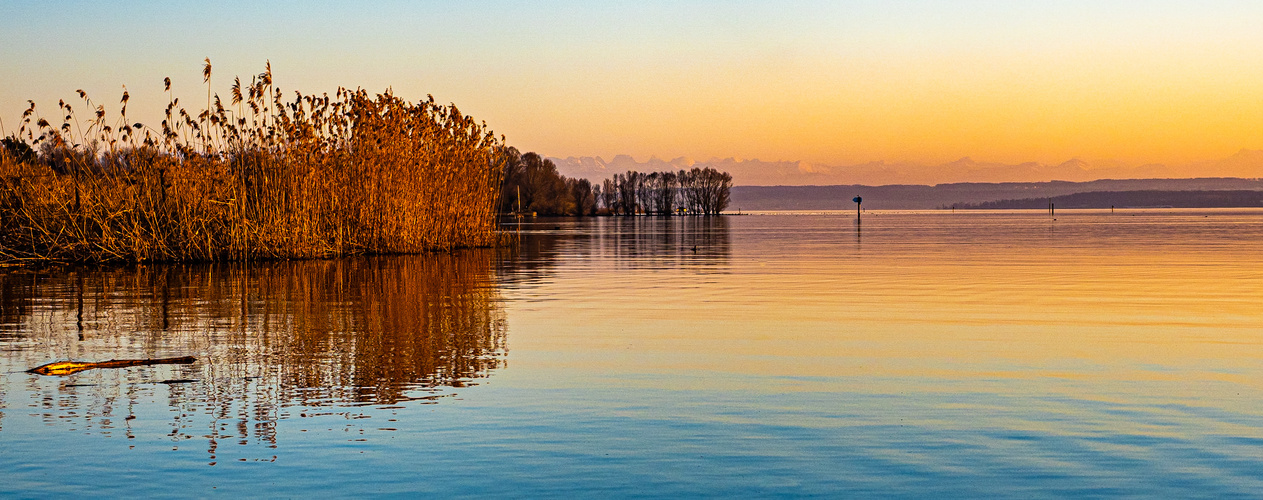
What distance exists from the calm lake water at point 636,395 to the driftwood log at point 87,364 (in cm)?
15

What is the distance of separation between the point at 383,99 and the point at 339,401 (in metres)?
22.9

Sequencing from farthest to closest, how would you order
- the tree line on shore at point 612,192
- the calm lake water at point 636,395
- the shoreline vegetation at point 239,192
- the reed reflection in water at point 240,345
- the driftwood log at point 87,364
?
1. the tree line on shore at point 612,192
2. the shoreline vegetation at point 239,192
3. the driftwood log at point 87,364
4. the reed reflection in water at point 240,345
5. the calm lake water at point 636,395

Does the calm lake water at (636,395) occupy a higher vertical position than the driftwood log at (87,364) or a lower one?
lower

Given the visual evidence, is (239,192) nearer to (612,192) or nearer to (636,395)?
(636,395)

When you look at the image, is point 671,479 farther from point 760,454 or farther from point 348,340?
point 348,340

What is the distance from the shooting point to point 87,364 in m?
8.66

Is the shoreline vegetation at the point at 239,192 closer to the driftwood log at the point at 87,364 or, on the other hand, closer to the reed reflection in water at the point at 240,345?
the reed reflection in water at the point at 240,345

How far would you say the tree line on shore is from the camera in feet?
462

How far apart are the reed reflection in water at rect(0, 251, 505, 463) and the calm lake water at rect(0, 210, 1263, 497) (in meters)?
0.04

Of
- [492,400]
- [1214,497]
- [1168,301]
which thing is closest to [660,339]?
[492,400]

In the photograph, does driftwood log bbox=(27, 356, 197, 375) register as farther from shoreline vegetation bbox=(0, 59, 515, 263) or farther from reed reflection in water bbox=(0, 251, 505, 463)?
shoreline vegetation bbox=(0, 59, 515, 263)

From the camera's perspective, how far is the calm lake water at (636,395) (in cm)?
550

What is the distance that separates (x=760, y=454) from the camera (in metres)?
5.93

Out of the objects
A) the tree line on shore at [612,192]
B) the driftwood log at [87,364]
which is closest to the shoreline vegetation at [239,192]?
the driftwood log at [87,364]
